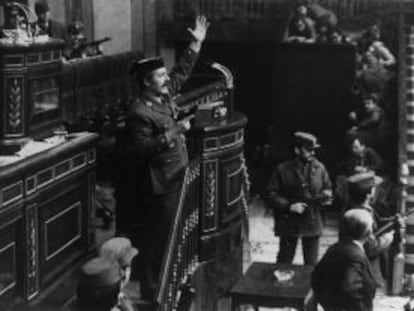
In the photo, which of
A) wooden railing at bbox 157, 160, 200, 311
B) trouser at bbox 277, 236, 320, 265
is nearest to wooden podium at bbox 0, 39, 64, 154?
wooden railing at bbox 157, 160, 200, 311

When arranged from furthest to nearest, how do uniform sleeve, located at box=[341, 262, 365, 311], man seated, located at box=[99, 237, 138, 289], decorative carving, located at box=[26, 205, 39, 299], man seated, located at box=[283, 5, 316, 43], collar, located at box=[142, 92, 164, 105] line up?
man seated, located at box=[283, 5, 316, 43]
collar, located at box=[142, 92, 164, 105]
decorative carving, located at box=[26, 205, 39, 299]
uniform sleeve, located at box=[341, 262, 365, 311]
man seated, located at box=[99, 237, 138, 289]

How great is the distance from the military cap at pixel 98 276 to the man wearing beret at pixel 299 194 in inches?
202

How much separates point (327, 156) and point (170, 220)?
8942 mm

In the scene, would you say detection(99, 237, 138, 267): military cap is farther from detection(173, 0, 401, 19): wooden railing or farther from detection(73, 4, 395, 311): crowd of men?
detection(173, 0, 401, 19): wooden railing

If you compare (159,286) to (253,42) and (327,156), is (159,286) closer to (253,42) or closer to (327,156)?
(327,156)

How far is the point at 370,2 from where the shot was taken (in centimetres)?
1977

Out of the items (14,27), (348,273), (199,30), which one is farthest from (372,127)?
(348,273)

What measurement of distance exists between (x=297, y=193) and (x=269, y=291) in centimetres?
227

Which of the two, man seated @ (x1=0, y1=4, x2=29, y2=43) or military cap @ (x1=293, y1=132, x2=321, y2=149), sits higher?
man seated @ (x1=0, y1=4, x2=29, y2=43)

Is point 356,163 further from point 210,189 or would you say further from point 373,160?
point 210,189

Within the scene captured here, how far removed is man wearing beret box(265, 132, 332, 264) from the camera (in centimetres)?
1038

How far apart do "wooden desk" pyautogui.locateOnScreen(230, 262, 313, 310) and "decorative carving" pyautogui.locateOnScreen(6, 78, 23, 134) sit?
231cm

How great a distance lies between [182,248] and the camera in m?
8.20

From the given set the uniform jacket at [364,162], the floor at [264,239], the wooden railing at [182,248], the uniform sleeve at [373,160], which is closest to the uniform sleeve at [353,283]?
the wooden railing at [182,248]
